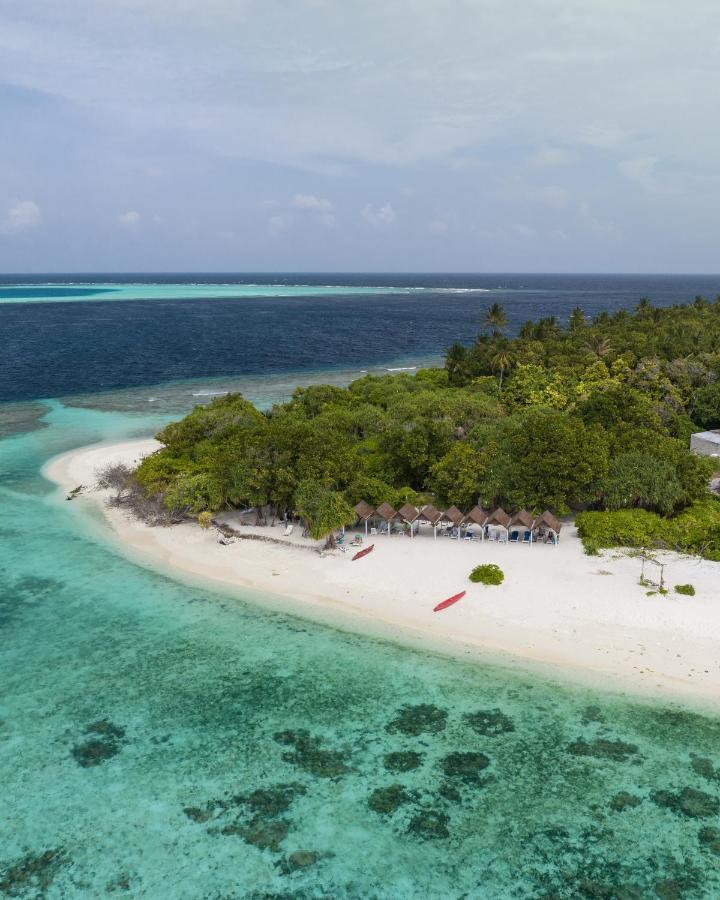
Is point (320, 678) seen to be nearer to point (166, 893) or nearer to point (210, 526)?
point (166, 893)

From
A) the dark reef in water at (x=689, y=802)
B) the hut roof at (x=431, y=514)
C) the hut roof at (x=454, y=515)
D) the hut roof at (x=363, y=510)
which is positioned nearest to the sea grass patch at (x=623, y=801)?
the dark reef in water at (x=689, y=802)

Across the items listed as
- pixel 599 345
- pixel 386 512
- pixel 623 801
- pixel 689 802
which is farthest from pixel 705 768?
pixel 599 345

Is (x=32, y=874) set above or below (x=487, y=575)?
below

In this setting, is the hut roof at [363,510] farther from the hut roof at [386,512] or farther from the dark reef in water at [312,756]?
the dark reef in water at [312,756]

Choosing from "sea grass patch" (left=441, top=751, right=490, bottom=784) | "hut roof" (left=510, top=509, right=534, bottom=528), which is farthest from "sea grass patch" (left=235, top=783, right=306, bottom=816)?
"hut roof" (left=510, top=509, right=534, bottom=528)

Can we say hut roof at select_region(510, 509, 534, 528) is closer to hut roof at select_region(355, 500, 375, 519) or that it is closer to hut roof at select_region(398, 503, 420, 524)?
hut roof at select_region(398, 503, 420, 524)

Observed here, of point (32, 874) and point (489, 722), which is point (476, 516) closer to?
point (489, 722)
